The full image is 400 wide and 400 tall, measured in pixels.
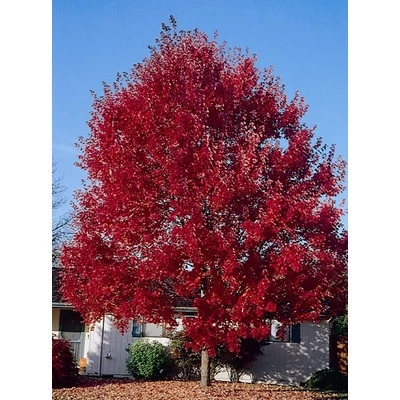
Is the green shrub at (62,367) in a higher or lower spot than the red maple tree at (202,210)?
lower

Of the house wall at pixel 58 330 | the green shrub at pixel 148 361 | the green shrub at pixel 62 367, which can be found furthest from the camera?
the house wall at pixel 58 330

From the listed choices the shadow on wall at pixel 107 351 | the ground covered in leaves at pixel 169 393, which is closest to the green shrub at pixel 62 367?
the ground covered in leaves at pixel 169 393


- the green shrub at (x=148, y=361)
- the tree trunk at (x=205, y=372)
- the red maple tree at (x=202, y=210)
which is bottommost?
the green shrub at (x=148, y=361)

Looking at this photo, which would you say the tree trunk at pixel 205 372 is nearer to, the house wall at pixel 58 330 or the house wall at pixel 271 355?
the house wall at pixel 271 355

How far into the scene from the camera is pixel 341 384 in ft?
44.4

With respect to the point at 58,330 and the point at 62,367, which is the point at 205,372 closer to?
the point at 62,367

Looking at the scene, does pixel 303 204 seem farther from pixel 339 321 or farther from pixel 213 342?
pixel 339 321

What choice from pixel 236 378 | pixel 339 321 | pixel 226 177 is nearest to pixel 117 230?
pixel 226 177

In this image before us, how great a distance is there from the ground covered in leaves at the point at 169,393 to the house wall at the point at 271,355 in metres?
2.05

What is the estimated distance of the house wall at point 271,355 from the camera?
49.1 ft

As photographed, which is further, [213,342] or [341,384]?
[341,384]

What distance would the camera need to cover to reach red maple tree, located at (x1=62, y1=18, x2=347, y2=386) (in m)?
9.02

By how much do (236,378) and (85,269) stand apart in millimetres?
6452

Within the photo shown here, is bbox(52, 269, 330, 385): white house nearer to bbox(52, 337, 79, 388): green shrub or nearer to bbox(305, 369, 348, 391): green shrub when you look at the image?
bbox(305, 369, 348, 391): green shrub
